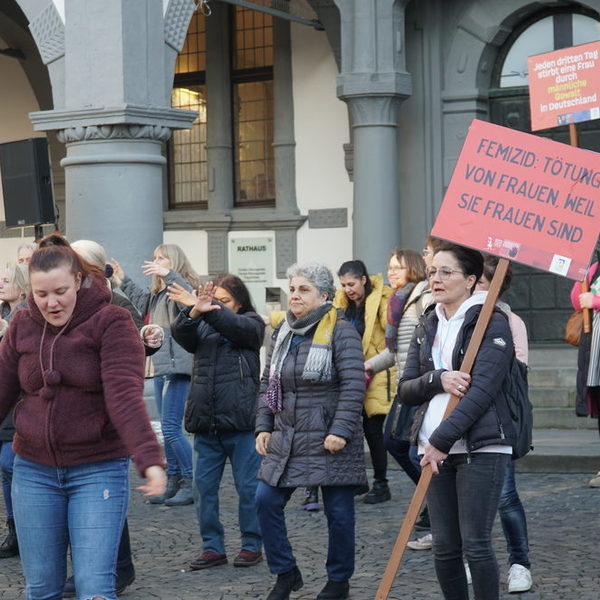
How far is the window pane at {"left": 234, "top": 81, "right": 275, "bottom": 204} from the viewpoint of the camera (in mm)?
16422

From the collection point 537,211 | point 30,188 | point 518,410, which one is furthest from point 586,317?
point 30,188

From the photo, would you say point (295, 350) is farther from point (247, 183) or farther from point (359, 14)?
point (247, 183)

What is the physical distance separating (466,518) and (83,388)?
5.03 feet

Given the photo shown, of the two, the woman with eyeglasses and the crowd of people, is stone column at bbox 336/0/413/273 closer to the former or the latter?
the crowd of people

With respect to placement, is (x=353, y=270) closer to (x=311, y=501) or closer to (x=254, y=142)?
(x=311, y=501)

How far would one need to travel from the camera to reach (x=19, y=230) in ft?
60.6

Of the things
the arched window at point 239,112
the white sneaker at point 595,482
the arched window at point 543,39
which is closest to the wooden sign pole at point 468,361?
the white sneaker at point 595,482

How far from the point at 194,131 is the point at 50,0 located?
16.8 feet

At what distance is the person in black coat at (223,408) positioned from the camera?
24.9ft

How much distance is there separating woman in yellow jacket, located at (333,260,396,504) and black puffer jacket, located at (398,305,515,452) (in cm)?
357

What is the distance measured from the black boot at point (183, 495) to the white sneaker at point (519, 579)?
10.1ft

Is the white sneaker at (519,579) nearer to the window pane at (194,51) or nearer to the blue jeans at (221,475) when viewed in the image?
the blue jeans at (221,475)

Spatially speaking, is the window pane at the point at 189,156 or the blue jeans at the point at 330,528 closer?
the blue jeans at the point at 330,528

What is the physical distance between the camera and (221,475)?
7715 mm
